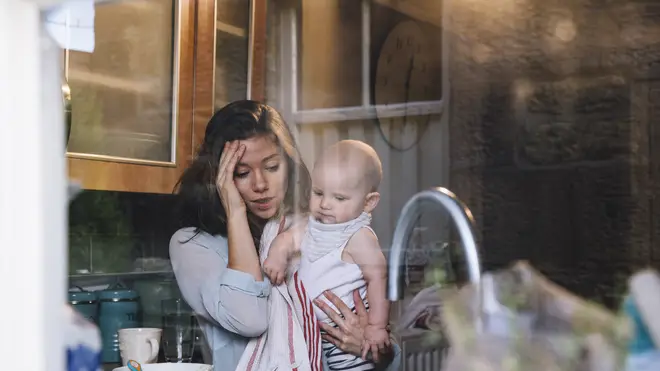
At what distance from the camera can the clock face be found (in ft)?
3.81

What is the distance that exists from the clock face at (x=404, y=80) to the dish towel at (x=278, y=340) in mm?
281

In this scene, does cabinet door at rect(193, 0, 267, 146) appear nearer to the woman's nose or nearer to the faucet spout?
the woman's nose

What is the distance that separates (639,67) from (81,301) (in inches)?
42.0

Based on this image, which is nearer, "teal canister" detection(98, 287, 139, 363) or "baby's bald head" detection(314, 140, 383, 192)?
"baby's bald head" detection(314, 140, 383, 192)

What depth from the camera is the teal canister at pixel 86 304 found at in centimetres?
138

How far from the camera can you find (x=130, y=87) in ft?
5.06

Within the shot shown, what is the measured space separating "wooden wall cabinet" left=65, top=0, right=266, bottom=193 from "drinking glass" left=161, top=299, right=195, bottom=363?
24 cm

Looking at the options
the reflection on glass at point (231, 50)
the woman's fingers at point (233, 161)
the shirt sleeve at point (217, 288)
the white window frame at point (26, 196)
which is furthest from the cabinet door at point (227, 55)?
the white window frame at point (26, 196)

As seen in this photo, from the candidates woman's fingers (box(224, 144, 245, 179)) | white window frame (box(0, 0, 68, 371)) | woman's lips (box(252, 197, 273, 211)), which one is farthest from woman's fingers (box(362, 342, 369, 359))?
white window frame (box(0, 0, 68, 371))

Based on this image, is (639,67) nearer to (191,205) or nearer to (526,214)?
(526,214)

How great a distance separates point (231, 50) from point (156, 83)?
0.18 metres

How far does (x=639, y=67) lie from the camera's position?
3.28 feet

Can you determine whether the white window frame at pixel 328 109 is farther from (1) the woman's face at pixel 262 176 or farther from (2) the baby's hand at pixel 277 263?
(2) the baby's hand at pixel 277 263

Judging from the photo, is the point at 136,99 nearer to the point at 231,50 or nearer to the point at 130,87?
the point at 130,87
